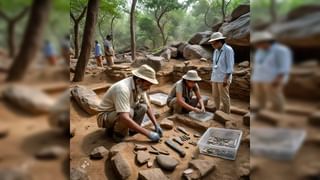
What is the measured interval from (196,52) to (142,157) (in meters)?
6.41

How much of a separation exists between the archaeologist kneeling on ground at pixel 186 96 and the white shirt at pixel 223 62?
0.98ft

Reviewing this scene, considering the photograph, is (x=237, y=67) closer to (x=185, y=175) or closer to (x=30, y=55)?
(x=185, y=175)

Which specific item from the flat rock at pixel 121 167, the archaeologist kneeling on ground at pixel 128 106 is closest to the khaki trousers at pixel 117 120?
the archaeologist kneeling on ground at pixel 128 106

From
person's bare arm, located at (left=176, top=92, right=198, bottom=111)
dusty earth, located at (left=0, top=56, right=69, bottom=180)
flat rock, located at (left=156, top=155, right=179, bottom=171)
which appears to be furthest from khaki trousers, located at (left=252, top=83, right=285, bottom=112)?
person's bare arm, located at (left=176, top=92, right=198, bottom=111)

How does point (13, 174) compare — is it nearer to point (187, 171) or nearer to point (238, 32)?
point (187, 171)

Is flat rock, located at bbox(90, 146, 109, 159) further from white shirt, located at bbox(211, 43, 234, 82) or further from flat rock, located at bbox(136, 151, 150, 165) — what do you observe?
white shirt, located at bbox(211, 43, 234, 82)

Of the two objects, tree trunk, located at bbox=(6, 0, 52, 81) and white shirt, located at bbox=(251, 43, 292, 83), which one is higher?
tree trunk, located at bbox=(6, 0, 52, 81)

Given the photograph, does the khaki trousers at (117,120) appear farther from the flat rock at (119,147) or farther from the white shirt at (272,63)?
the white shirt at (272,63)

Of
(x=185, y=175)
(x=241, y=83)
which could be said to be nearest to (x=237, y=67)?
(x=241, y=83)

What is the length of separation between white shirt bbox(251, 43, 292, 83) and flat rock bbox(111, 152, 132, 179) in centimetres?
215

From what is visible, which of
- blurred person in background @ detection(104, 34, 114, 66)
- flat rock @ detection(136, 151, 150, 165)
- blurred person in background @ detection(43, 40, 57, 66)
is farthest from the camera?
blurred person in background @ detection(104, 34, 114, 66)

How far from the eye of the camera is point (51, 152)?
0.61m

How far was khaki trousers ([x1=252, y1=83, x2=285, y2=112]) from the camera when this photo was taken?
499 mm

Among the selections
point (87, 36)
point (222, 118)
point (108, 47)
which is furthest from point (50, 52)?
point (108, 47)
